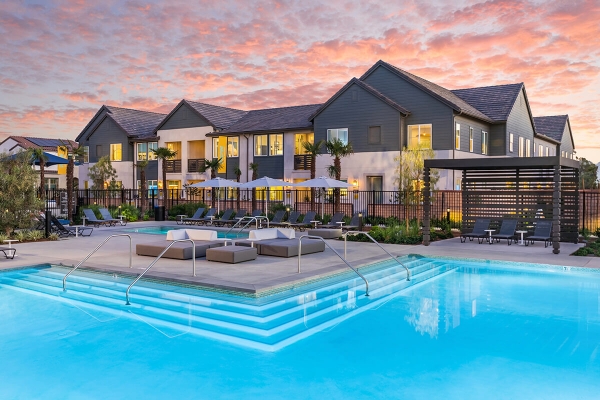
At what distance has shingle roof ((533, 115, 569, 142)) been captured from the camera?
43969 mm

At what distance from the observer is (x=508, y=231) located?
60.1 ft

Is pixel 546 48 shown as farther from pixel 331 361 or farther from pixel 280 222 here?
pixel 331 361

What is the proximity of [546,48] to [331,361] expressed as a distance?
23.8 m

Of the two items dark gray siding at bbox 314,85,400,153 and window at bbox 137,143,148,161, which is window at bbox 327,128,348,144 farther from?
window at bbox 137,143,148,161

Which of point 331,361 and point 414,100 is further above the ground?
point 414,100

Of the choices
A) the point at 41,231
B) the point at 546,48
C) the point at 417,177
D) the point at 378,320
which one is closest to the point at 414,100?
the point at 546,48

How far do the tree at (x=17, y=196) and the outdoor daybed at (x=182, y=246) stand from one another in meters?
5.80

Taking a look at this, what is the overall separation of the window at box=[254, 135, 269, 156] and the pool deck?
1606cm

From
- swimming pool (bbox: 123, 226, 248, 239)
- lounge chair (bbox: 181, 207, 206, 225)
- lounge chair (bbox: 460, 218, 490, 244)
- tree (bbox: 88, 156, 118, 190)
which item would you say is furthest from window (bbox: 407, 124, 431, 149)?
tree (bbox: 88, 156, 118, 190)

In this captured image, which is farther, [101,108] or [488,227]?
[101,108]

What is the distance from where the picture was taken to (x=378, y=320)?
8.83m

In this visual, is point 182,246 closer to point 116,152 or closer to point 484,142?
point 484,142

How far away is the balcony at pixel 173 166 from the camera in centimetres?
3863

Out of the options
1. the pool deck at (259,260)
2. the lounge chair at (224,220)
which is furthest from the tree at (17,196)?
the lounge chair at (224,220)
